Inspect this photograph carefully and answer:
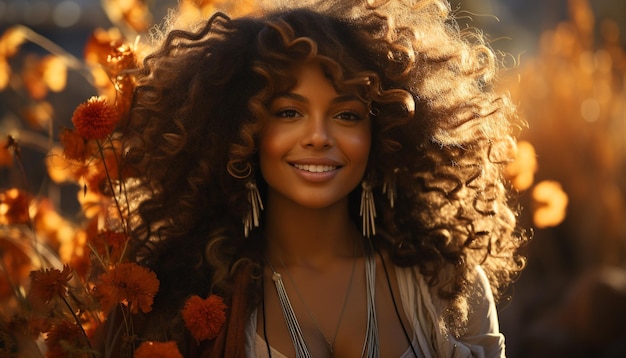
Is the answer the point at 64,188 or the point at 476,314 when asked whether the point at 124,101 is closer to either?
the point at 476,314

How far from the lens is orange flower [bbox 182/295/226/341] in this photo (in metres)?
2.41

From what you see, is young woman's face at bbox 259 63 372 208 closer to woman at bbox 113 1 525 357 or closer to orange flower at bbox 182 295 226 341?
woman at bbox 113 1 525 357

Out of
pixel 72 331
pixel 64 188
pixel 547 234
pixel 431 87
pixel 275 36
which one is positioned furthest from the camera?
pixel 64 188

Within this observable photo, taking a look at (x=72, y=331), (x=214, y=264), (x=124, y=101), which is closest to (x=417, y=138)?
(x=214, y=264)

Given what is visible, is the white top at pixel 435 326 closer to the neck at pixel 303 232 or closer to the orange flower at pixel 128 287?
the neck at pixel 303 232

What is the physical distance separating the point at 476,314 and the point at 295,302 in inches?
22.8

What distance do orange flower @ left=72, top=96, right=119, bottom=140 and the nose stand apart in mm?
554

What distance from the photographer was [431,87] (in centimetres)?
275

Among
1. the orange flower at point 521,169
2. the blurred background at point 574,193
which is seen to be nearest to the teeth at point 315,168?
→ the orange flower at point 521,169

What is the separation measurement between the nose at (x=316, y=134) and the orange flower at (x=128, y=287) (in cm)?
58

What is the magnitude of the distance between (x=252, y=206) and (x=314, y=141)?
1.11ft

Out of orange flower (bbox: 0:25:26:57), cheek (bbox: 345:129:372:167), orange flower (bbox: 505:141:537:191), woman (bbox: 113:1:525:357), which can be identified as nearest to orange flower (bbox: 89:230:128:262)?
woman (bbox: 113:1:525:357)

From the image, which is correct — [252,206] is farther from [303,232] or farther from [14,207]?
[14,207]

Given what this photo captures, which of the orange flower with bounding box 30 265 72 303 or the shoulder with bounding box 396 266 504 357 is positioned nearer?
the orange flower with bounding box 30 265 72 303
